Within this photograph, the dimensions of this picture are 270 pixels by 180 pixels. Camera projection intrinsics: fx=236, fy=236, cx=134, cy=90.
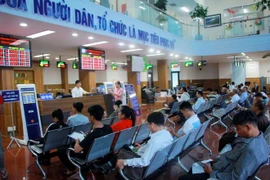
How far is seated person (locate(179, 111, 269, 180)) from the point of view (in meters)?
1.91

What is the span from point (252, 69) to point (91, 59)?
14.5 meters

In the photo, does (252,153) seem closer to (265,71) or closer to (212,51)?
(212,51)

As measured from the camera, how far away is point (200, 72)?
19.9 m

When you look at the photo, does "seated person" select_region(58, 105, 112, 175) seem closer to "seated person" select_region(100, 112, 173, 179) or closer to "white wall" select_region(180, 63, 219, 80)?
"seated person" select_region(100, 112, 173, 179)

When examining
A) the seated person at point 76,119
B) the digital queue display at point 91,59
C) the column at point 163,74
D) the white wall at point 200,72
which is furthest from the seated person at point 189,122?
the white wall at point 200,72

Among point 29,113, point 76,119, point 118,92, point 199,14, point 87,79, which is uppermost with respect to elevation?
point 199,14

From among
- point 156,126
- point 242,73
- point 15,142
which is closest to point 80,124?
point 156,126

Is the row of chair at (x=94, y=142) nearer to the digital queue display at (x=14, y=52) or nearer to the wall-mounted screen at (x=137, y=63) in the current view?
the digital queue display at (x=14, y=52)

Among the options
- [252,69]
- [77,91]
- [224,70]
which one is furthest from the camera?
[224,70]

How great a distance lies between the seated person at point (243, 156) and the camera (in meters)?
1.91

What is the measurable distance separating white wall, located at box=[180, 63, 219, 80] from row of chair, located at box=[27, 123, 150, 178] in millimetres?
16523

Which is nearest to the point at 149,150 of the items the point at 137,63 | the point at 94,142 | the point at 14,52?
the point at 94,142

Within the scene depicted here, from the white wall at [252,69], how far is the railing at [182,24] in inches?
269

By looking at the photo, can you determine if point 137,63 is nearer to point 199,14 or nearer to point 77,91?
point 77,91
